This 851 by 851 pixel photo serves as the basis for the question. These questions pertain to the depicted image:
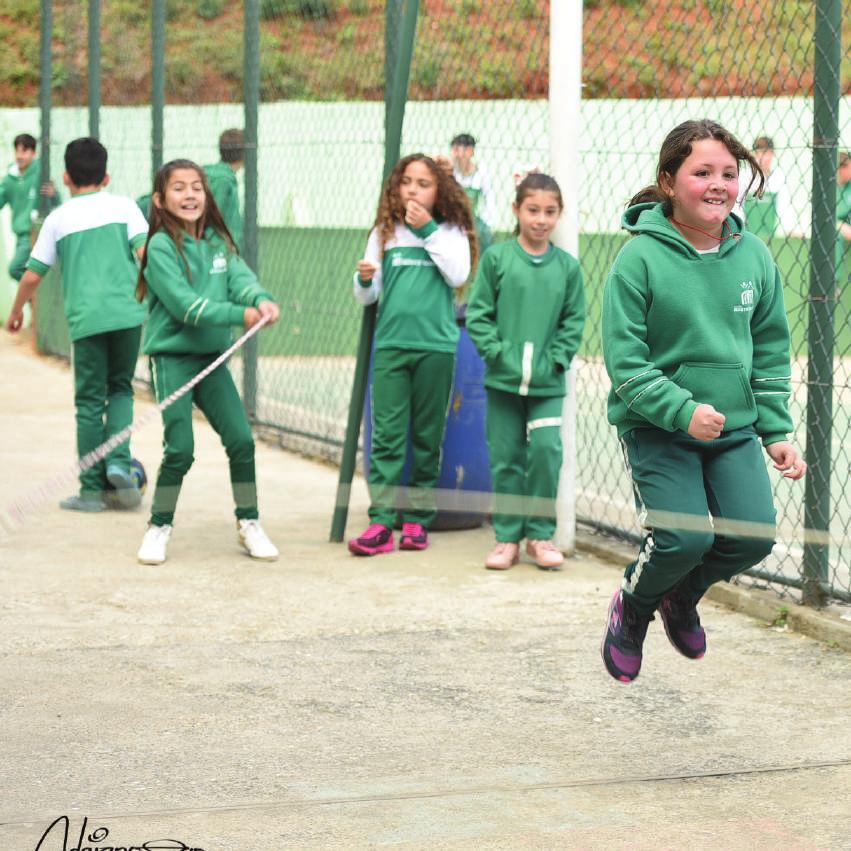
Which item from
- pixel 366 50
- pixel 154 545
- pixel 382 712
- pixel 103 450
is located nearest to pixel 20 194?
pixel 366 50

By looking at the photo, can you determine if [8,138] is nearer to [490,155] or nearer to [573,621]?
[490,155]

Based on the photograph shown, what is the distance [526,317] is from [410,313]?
1.96 feet

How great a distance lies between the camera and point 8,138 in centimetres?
1827

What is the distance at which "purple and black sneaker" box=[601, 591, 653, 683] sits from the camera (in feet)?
14.2

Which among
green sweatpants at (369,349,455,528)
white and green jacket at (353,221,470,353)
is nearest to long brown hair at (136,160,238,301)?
white and green jacket at (353,221,470,353)

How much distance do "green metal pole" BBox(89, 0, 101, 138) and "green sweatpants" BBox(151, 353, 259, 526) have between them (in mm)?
6461

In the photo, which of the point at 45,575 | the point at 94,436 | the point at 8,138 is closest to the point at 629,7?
the point at 8,138

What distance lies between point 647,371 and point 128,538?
12.4 feet

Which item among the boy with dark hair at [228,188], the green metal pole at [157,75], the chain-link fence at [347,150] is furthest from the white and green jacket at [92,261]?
the green metal pole at [157,75]

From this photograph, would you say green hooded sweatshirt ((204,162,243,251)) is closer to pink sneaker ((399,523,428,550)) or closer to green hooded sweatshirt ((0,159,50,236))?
pink sneaker ((399,523,428,550))

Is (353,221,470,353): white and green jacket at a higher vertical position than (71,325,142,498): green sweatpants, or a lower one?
higher

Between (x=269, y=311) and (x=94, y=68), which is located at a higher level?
(x=94, y=68)

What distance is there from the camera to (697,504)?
4.07 meters

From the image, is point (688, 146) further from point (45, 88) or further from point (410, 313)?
point (45, 88)
